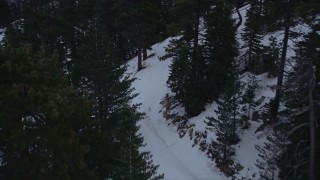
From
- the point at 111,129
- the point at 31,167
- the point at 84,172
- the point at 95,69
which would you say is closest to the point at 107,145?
the point at 84,172

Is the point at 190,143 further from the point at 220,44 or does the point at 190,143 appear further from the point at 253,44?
the point at 253,44

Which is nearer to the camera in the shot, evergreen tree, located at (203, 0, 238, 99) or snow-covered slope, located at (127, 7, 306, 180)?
snow-covered slope, located at (127, 7, 306, 180)

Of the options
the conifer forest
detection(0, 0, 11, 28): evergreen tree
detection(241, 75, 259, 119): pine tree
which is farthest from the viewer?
detection(0, 0, 11, 28): evergreen tree

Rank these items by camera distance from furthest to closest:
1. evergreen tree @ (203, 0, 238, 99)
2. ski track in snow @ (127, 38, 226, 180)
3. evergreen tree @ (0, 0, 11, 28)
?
evergreen tree @ (0, 0, 11, 28) < evergreen tree @ (203, 0, 238, 99) < ski track in snow @ (127, 38, 226, 180)

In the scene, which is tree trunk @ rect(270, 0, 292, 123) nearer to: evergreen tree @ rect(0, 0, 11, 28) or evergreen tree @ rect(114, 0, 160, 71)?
evergreen tree @ rect(114, 0, 160, 71)

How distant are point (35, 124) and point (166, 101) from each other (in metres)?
22.7

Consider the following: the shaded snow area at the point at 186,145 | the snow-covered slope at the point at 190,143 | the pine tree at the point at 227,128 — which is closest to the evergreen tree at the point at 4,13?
the shaded snow area at the point at 186,145

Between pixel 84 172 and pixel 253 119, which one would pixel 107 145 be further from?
pixel 253 119

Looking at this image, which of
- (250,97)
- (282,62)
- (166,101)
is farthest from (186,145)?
(282,62)

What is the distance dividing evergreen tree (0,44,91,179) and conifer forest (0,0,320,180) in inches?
1.4

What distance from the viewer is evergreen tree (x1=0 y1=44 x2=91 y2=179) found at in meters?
10.9

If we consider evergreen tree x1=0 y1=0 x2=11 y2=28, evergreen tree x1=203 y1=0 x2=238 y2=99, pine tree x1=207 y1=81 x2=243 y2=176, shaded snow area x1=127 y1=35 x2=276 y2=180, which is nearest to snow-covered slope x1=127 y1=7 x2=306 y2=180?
shaded snow area x1=127 y1=35 x2=276 y2=180

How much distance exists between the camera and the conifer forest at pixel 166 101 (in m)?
11.4

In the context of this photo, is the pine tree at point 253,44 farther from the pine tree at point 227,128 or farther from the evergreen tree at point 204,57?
the pine tree at point 227,128
